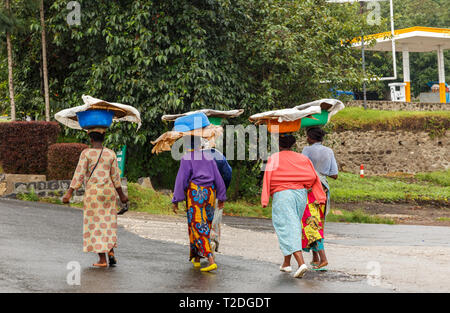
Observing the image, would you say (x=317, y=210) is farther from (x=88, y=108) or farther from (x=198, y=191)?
(x=88, y=108)

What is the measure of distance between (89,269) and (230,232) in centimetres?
614

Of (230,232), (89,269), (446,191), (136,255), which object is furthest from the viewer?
(446,191)

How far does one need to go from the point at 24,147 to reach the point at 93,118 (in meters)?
9.66

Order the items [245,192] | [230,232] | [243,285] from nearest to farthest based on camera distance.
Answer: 1. [243,285]
2. [230,232]
3. [245,192]

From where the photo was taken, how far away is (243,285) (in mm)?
7160

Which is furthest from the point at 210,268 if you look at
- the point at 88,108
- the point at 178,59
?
the point at 178,59

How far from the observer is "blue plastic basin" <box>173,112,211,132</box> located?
8.41 meters

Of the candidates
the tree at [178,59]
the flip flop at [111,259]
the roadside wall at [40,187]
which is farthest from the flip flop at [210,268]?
the tree at [178,59]

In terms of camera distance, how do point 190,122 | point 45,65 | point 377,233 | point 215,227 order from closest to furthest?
point 190,122
point 215,227
point 377,233
point 45,65

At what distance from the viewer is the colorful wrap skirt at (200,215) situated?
820 cm

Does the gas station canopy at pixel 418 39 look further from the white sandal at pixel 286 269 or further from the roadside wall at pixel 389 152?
the white sandal at pixel 286 269

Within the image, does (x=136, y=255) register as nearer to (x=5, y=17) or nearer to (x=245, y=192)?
(x=5, y=17)

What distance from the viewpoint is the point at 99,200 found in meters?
8.05

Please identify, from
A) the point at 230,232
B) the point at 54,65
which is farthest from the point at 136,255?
the point at 54,65
